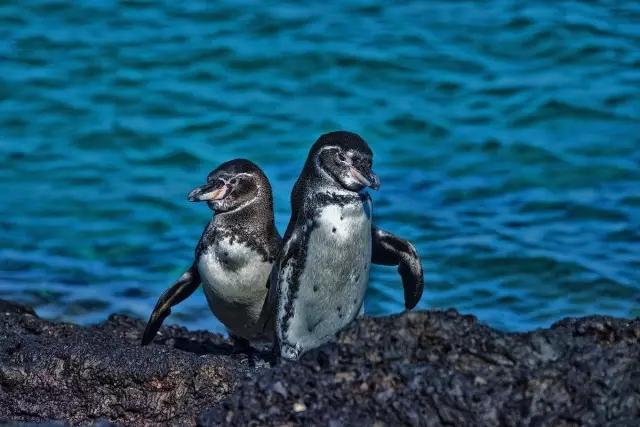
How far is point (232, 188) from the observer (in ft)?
24.1

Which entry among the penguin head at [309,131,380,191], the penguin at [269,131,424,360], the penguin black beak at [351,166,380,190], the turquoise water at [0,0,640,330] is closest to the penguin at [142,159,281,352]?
the penguin at [269,131,424,360]

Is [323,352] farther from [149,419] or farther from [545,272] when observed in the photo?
[545,272]

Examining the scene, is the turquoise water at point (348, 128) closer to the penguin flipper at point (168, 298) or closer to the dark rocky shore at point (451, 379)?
the penguin flipper at point (168, 298)

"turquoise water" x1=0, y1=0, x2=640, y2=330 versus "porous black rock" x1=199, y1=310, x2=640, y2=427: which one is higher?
"porous black rock" x1=199, y1=310, x2=640, y2=427

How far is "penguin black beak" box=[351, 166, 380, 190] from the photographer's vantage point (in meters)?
6.64

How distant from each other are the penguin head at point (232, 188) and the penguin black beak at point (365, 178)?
2.73 feet

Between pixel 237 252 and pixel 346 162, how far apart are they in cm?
80

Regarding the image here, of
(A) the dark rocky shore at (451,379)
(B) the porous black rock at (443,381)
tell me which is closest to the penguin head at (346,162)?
(A) the dark rocky shore at (451,379)

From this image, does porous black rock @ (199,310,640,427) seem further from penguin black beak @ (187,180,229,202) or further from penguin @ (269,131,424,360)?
penguin black beak @ (187,180,229,202)

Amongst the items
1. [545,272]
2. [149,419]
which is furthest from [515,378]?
[545,272]

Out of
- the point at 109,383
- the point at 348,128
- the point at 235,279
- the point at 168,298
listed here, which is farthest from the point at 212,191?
the point at 348,128

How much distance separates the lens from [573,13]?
15734 mm

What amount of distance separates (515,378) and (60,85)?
36.0ft

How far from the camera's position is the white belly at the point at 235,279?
7137 millimetres
